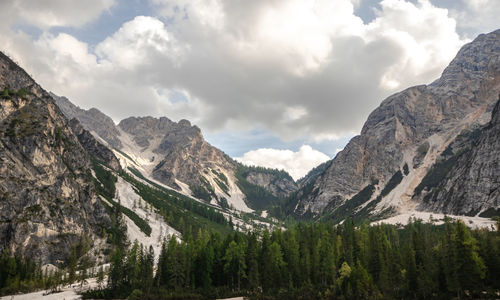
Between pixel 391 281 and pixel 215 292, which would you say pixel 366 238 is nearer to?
pixel 391 281

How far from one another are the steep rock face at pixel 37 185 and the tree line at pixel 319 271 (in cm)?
6395

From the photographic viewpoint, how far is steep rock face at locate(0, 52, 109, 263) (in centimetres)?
12812

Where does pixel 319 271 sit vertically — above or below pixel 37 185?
below

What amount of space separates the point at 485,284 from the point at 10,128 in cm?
18514

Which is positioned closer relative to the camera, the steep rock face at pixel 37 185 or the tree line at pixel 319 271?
the tree line at pixel 319 271

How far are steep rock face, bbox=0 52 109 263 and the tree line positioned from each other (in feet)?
210

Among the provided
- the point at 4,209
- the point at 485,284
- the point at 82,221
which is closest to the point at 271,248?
the point at 485,284

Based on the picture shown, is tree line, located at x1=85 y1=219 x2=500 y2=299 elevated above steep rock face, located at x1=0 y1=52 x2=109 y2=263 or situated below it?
below

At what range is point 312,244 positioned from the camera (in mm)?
96250

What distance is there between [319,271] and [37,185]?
5124 inches

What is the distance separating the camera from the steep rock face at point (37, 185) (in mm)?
128125

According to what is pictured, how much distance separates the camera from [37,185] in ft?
474

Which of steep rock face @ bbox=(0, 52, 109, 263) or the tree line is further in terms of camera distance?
steep rock face @ bbox=(0, 52, 109, 263)

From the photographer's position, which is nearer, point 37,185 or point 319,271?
point 319,271
